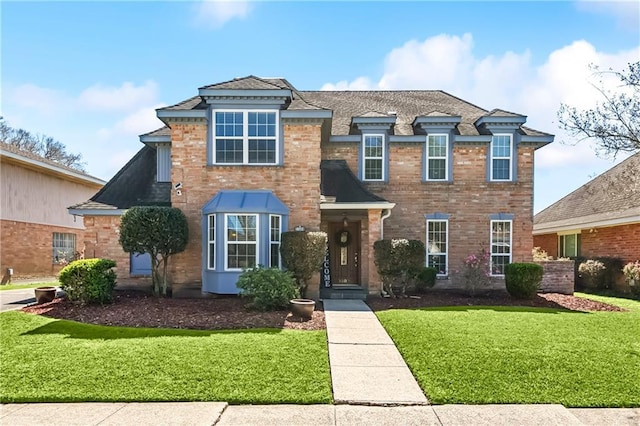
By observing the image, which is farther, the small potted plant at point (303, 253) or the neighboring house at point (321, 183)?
the neighboring house at point (321, 183)

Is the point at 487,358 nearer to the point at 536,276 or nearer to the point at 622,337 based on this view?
the point at 622,337

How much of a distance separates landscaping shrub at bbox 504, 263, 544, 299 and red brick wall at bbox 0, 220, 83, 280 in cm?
2180

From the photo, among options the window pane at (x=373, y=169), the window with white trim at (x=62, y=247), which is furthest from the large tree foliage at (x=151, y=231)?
the window with white trim at (x=62, y=247)

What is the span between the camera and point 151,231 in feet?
40.4

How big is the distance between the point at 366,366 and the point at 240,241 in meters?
7.10

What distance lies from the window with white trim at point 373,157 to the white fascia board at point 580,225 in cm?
1029

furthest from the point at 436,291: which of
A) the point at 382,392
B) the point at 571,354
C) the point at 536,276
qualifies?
the point at 382,392

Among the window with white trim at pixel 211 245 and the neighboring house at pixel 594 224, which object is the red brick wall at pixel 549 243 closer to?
the neighboring house at pixel 594 224

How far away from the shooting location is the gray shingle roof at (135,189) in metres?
15.1

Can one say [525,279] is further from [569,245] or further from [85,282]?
[85,282]

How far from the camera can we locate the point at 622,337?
8820 millimetres

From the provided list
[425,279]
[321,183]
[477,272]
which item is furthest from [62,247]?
[477,272]

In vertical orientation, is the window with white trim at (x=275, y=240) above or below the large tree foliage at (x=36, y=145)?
below

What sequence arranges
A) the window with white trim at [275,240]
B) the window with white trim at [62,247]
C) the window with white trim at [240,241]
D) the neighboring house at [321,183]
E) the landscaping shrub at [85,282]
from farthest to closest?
the window with white trim at [62,247]
the neighboring house at [321,183]
the window with white trim at [275,240]
the window with white trim at [240,241]
the landscaping shrub at [85,282]
